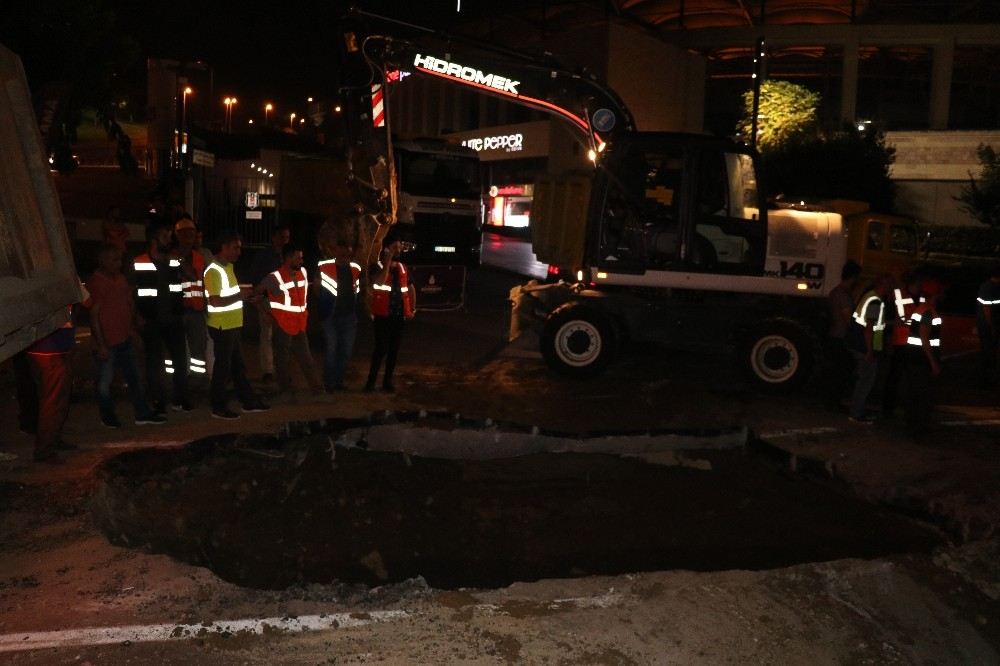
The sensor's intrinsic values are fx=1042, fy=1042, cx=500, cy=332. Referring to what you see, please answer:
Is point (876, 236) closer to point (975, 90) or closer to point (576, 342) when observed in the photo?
point (576, 342)

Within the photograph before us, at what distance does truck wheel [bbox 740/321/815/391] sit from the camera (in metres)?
12.9

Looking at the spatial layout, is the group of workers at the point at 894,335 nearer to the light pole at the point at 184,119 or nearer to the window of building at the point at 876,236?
the window of building at the point at 876,236

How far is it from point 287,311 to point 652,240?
4877 millimetres

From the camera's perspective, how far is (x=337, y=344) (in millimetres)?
11461

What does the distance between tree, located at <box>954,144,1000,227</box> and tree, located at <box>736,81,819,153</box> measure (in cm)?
572

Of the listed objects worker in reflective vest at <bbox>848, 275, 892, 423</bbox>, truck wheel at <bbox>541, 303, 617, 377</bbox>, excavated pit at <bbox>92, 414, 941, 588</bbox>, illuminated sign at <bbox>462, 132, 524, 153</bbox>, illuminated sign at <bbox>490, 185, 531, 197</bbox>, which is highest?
illuminated sign at <bbox>462, 132, 524, 153</bbox>

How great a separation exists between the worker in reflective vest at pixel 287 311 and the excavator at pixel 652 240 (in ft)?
12.1

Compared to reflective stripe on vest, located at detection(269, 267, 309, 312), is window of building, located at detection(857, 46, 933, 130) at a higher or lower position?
higher

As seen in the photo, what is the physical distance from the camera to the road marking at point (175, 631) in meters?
5.00

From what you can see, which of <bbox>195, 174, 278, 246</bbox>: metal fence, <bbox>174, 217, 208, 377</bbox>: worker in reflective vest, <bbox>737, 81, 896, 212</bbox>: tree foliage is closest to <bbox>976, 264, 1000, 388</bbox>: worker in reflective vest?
<bbox>174, 217, 208, 377</bbox>: worker in reflective vest

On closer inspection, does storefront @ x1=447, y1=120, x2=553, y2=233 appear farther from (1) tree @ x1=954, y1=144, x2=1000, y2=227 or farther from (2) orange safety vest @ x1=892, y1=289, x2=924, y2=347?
(2) orange safety vest @ x1=892, y1=289, x2=924, y2=347

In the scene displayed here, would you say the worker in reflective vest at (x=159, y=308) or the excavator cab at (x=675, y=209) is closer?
the worker in reflective vest at (x=159, y=308)

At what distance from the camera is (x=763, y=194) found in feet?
42.1


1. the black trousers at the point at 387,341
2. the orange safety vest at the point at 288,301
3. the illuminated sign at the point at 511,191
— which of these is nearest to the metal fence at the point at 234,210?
the black trousers at the point at 387,341
